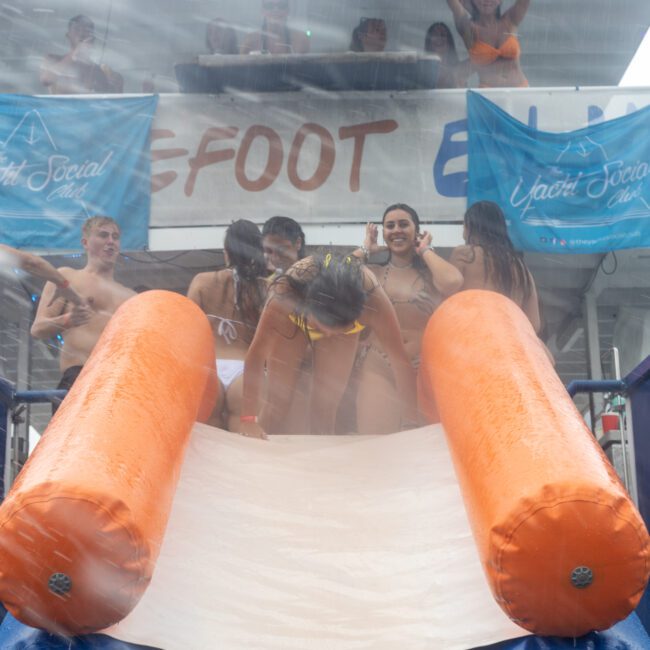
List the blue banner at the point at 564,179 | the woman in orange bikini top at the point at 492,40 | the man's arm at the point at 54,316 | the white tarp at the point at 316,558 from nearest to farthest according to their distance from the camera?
the white tarp at the point at 316,558, the man's arm at the point at 54,316, the blue banner at the point at 564,179, the woman in orange bikini top at the point at 492,40

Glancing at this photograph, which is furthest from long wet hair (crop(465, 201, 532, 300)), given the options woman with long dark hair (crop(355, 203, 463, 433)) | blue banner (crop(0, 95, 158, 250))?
blue banner (crop(0, 95, 158, 250))

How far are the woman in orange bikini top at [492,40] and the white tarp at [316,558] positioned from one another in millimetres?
4344

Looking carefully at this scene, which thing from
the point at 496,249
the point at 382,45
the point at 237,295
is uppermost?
the point at 382,45

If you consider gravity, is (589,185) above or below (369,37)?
below

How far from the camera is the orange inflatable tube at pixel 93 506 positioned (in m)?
2.39

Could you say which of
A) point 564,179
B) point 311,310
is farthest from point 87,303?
point 564,179

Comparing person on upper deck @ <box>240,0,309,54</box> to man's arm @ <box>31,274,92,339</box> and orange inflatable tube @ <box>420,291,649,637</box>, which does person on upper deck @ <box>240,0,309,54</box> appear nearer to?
man's arm @ <box>31,274,92,339</box>

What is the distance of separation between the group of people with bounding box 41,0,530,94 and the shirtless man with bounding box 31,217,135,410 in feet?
7.72

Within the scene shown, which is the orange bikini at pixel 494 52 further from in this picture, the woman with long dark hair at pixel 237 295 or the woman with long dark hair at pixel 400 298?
the woman with long dark hair at pixel 237 295

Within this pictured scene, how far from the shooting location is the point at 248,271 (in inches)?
187

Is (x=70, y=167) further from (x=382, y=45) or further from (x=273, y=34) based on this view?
(x=382, y=45)

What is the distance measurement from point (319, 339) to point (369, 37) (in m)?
4.21

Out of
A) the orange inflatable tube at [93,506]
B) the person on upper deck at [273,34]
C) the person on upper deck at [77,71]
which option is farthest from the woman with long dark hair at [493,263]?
the person on upper deck at [77,71]

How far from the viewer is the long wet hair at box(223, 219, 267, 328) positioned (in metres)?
4.73
